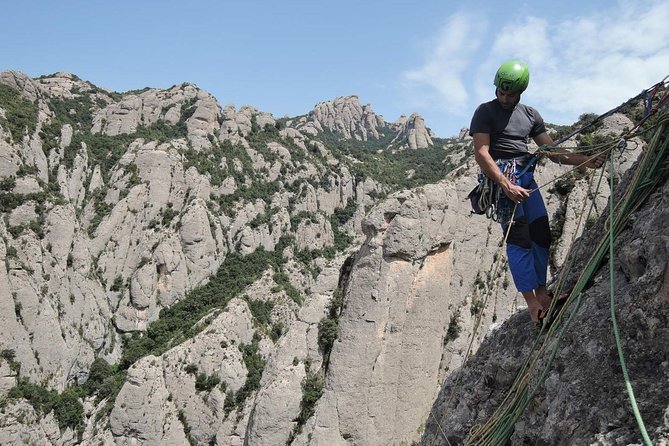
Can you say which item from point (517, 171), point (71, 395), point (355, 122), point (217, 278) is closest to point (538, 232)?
point (517, 171)

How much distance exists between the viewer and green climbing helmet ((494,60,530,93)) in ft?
16.6

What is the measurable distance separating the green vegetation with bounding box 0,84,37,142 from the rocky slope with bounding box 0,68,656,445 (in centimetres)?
32

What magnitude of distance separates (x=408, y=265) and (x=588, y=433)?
17.3 m

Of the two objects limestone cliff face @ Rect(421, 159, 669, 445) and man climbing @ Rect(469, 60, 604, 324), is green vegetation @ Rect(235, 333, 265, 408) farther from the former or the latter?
limestone cliff face @ Rect(421, 159, 669, 445)

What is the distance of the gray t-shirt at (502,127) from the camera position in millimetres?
5262

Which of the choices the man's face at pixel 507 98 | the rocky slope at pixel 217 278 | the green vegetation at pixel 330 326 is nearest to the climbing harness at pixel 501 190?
the man's face at pixel 507 98

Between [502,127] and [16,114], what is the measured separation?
207 feet

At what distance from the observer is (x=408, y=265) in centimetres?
2047

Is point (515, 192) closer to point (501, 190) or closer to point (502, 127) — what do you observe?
point (501, 190)

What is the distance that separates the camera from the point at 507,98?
521 cm

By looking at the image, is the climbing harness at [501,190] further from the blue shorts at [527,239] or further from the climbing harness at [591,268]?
the climbing harness at [591,268]

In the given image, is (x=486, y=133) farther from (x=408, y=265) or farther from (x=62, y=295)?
(x=62, y=295)

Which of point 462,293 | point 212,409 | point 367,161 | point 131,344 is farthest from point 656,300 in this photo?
point 367,161

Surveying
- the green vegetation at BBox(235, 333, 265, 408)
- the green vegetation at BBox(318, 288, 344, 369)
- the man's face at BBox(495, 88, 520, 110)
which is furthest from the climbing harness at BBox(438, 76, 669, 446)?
the green vegetation at BBox(235, 333, 265, 408)
